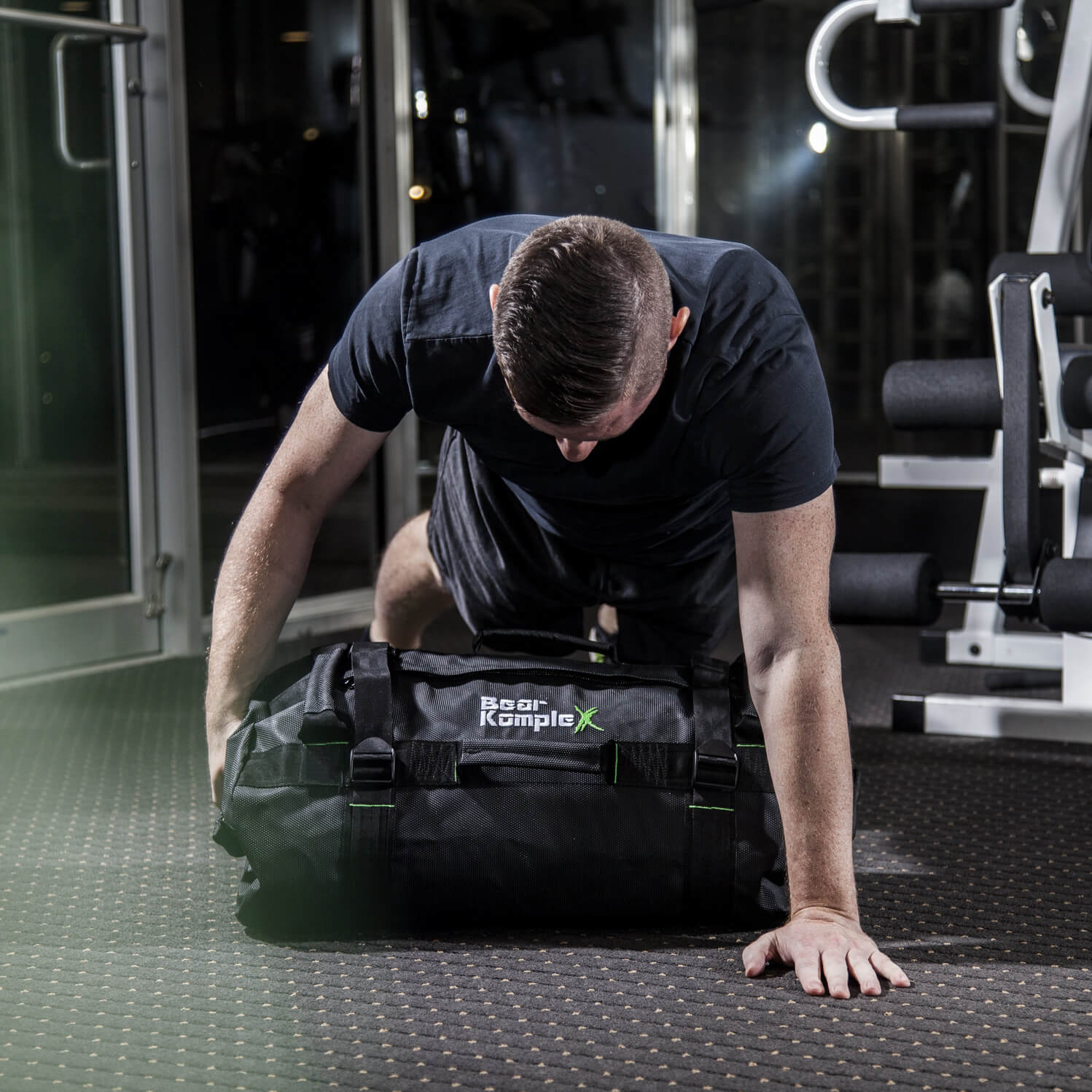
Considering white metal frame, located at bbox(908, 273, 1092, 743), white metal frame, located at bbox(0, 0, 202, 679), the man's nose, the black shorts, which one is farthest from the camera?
white metal frame, located at bbox(0, 0, 202, 679)

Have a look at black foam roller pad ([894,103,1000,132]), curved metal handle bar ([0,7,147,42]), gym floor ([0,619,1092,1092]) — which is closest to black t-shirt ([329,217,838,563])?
gym floor ([0,619,1092,1092])

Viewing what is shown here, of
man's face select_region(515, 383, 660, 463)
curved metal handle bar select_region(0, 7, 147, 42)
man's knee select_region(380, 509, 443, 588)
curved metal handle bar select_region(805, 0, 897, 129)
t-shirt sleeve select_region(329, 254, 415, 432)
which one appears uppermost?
curved metal handle bar select_region(0, 7, 147, 42)

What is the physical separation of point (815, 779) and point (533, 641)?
40 cm

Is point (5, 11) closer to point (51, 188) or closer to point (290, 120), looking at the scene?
point (51, 188)

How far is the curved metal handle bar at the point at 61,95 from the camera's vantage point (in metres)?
2.73

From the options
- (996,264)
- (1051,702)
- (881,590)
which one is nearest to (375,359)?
(881,590)

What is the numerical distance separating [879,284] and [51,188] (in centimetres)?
330

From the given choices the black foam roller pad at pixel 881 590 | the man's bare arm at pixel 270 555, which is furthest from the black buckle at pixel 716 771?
the black foam roller pad at pixel 881 590

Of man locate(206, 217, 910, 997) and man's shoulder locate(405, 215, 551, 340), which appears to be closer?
man locate(206, 217, 910, 997)

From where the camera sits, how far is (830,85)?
2350 millimetres

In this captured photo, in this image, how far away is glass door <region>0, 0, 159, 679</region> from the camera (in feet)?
9.11

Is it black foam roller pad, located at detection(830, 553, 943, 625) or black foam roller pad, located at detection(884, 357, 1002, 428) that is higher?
black foam roller pad, located at detection(884, 357, 1002, 428)

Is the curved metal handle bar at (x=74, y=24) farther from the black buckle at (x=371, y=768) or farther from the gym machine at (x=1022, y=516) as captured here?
the black buckle at (x=371, y=768)

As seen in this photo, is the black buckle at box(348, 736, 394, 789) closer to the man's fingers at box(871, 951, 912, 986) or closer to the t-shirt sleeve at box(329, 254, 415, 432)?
the t-shirt sleeve at box(329, 254, 415, 432)
